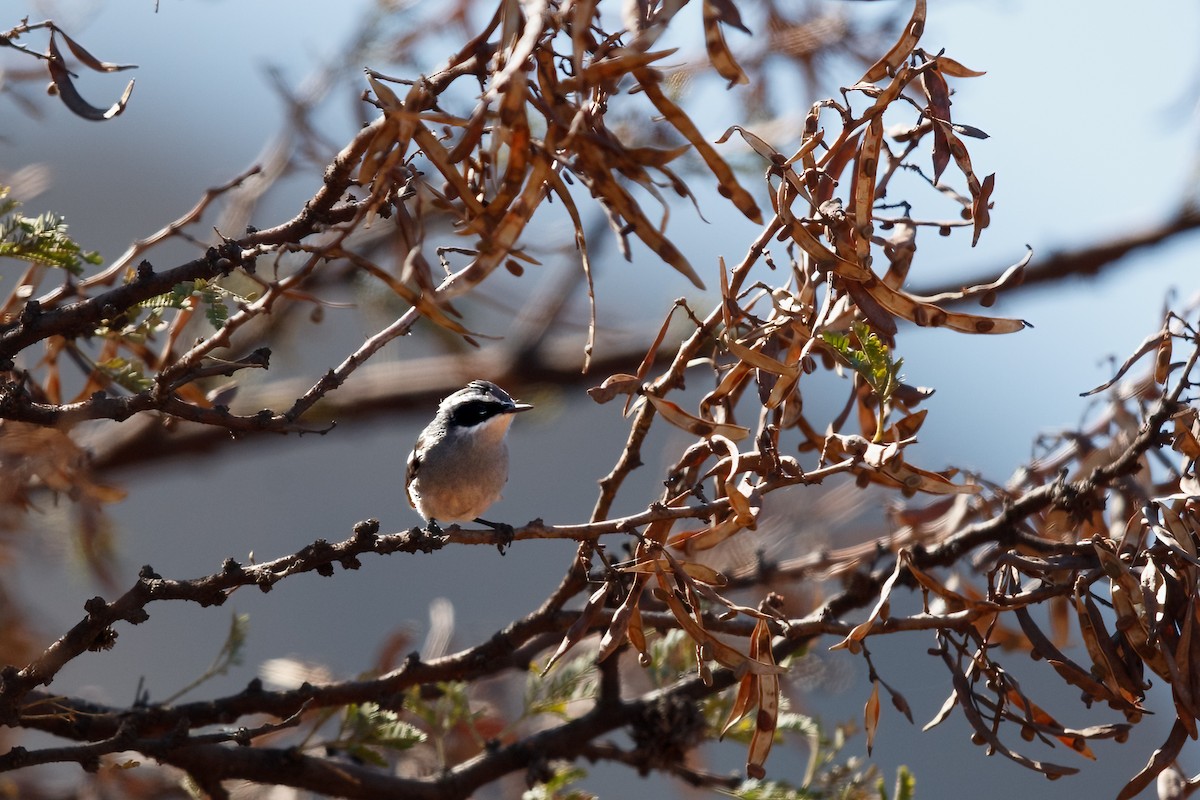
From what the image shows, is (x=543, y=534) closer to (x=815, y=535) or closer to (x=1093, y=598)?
(x=1093, y=598)

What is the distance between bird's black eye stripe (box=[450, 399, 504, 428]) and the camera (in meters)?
3.83

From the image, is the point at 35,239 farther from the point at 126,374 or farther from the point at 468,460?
the point at 468,460

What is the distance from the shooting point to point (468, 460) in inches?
149

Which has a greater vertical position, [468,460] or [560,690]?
[468,460]

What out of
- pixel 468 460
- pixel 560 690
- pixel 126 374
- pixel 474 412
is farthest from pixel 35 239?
pixel 474 412

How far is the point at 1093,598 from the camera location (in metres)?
1.99

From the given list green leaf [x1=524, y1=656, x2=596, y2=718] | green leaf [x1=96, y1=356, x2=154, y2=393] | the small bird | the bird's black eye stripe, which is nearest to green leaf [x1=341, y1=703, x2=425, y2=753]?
green leaf [x1=524, y1=656, x2=596, y2=718]

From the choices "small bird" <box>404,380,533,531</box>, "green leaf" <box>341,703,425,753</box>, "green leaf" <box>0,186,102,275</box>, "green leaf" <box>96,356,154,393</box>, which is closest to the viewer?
"green leaf" <box>0,186,102,275</box>

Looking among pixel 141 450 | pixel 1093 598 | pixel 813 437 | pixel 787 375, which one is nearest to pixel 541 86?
pixel 787 375

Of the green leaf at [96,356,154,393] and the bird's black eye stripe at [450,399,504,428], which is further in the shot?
the bird's black eye stripe at [450,399,504,428]

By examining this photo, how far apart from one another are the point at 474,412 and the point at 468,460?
208mm

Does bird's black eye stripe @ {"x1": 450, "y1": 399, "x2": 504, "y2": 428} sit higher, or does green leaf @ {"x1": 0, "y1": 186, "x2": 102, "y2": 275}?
bird's black eye stripe @ {"x1": 450, "y1": 399, "x2": 504, "y2": 428}

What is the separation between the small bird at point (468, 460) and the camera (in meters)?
3.78

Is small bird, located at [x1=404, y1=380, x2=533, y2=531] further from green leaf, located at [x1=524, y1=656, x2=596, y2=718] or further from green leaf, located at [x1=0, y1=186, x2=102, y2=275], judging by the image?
green leaf, located at [x1=0, y1=186, x2=102, y2=275]
